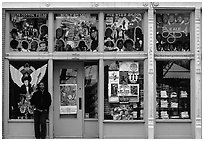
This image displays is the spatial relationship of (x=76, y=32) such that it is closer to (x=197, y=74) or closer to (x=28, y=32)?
(x=28, y=32)

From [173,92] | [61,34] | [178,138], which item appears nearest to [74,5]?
[61,34]

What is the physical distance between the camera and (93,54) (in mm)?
14414

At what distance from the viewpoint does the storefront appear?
47.1 feet

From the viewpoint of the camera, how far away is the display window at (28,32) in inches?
575

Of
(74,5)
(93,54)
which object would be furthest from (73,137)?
(74,5)

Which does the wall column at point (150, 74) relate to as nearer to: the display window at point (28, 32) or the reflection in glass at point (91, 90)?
the reflection in glass at point (91, 90)

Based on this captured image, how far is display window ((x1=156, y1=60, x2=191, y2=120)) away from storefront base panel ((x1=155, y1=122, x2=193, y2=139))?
9.4 inches

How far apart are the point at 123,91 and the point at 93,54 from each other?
1345mm

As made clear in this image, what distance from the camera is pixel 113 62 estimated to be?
14.6m

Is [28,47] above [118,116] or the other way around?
above

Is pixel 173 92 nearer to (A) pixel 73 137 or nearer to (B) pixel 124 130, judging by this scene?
(B) pixel 124 130

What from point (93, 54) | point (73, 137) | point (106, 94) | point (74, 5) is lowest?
point (73, 137)

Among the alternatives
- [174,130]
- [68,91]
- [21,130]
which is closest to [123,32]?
[68,91]

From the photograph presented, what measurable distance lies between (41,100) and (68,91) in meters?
1.03
